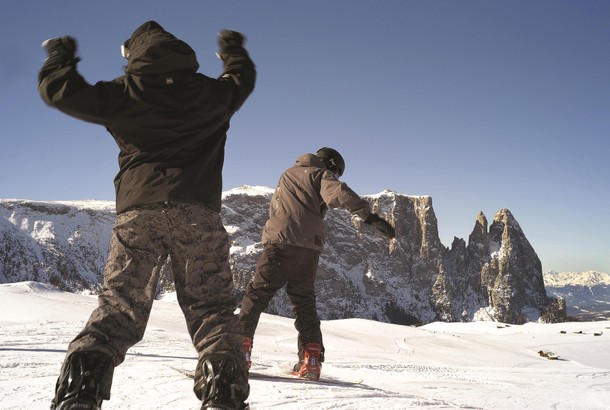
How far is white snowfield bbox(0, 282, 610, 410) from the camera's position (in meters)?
3.05

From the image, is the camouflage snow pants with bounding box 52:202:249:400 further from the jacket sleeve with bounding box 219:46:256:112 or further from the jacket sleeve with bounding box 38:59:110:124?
the jacket sleeve with bounding box 219:46:256:112

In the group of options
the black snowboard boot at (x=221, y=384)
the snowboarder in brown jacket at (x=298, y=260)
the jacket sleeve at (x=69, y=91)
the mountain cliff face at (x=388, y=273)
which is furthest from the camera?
the mountain cliff face at (x=388, y=273)

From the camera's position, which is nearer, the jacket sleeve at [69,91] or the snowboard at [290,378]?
the jacket sleeve at [69,91]

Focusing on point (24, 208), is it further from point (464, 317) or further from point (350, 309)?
point (464, 317)

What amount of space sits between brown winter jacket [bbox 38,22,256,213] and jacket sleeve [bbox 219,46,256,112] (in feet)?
0.32

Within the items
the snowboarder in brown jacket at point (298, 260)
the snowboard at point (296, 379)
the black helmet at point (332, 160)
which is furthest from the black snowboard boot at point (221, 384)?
the black helmet at point (332, 160)

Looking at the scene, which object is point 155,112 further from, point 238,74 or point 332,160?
point 332,160

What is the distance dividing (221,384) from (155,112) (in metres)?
1.28

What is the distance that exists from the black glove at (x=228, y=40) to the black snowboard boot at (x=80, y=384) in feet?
5.60

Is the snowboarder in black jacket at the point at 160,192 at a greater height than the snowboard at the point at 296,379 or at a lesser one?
greater

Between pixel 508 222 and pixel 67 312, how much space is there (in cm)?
20693

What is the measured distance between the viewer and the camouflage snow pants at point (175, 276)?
213 centimetres

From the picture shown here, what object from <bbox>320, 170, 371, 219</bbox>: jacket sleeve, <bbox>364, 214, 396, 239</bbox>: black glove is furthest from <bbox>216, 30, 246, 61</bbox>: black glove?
<bbox>364, 214, 396, 239</bbox>: black glove

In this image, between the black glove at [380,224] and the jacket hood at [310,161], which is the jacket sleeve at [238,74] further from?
the jacket hood at [310,161]
